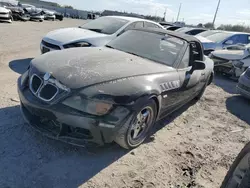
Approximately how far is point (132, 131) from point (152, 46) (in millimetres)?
1734

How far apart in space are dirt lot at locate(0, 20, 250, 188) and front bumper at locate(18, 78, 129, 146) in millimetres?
307

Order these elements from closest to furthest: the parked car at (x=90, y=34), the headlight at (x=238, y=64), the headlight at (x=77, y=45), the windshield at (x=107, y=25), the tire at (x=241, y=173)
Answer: the tire at (x=241, y=173) → the headlight at (x=77, y=45) → the parked car at (x=90, y=34) → the windshield at (x=107, y=25) → the headlight at (x=238, y=64)

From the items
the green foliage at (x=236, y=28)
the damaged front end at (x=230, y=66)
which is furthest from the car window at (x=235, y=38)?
the green foliage at (x=236, y=28)

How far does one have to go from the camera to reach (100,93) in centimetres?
278

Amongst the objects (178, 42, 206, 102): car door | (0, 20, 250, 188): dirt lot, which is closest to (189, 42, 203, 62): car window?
(178, 42, 206, 102): car door

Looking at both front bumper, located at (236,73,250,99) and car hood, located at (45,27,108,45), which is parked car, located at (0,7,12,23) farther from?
front bumper, located at (236,73,250,99)

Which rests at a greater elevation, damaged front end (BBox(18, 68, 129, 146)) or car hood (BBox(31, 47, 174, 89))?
car hood (BBox(31, 47, 174, 89))

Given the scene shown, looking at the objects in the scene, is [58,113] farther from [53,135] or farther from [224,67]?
[224,67]

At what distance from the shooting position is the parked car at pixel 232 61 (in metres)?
8.15

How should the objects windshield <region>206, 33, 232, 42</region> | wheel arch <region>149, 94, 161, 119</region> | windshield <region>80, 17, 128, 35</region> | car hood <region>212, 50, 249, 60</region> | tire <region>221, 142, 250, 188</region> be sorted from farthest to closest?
windshield <region>206, 33, 232, 42</region> → car hood <region>212, 50, 249, 60</region> → windshield <region>80, 17, 128, 35</region> → wheel arch <region>149, 94, 161, 119</region> → tire <region>221, 142, 250, 188</region>

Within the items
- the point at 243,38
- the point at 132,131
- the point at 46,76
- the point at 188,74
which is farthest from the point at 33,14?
the point at 132,131

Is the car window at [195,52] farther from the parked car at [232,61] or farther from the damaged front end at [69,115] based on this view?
the parked car at [232,61]

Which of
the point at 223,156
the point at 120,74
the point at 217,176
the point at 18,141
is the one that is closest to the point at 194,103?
the point at 223,156

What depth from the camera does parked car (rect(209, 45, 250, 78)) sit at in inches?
321
